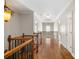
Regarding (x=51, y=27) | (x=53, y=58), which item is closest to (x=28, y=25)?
(x=53, y=58)

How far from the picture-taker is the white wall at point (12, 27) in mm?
6092

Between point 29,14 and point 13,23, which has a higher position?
point 29,14

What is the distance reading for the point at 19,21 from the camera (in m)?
8.32

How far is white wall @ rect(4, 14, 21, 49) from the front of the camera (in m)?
6.09

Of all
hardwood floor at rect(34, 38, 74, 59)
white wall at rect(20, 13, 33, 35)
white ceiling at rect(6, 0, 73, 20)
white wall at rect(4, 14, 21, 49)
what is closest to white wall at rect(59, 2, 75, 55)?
hardwood floor at rect(34, 38, 74, 59)

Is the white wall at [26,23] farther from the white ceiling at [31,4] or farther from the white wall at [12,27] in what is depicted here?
the white ceiling at [31,4]

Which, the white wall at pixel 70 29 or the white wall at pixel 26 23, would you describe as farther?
the white wall at pixel 26 23

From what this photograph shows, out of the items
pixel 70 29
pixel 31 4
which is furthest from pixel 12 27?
pixel 70 29

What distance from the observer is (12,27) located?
708 centimetres

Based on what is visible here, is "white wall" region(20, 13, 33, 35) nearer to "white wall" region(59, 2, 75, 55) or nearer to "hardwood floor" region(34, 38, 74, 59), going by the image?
"hardwood floor" region(34, 38, 74, 59)

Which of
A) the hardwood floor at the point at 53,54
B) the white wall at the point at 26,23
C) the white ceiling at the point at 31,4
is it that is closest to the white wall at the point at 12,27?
the white wall at the point at 26,23

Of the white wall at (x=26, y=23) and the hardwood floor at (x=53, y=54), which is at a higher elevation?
the white wall at (x=26, y=23)
